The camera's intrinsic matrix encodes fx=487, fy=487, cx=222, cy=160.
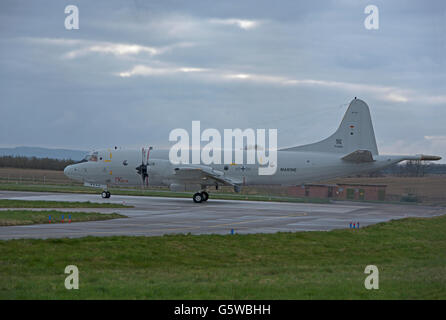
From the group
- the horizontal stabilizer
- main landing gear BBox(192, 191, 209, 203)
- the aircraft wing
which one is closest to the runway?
the aircraft wing

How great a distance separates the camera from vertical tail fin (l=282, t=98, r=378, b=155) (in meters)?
46.2

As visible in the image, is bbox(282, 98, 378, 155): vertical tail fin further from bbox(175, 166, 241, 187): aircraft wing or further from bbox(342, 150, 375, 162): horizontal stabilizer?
bbox(175, 166, 241, 187): aircraft wing

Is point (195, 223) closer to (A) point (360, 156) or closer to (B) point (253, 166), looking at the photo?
(B) point (253, 166)

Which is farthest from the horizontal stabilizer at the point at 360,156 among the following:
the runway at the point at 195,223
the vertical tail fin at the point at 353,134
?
the runway at the point at 195,223

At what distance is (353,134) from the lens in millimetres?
46250

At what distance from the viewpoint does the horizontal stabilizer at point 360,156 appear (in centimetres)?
4288

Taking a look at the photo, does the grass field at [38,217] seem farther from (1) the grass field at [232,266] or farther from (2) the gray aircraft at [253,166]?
(2) the gray aircraft at [253,166]

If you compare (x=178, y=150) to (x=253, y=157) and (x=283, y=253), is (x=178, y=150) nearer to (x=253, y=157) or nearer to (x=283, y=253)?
(x=253, y=157)

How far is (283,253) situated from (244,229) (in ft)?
20.0

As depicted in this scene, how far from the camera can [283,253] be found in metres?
18.9

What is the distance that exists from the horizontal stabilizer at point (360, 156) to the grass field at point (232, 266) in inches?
715

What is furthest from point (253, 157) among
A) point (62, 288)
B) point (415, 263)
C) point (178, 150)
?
point (62, 288)

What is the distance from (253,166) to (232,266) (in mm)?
28637

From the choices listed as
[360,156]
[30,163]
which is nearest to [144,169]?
[360,156]
